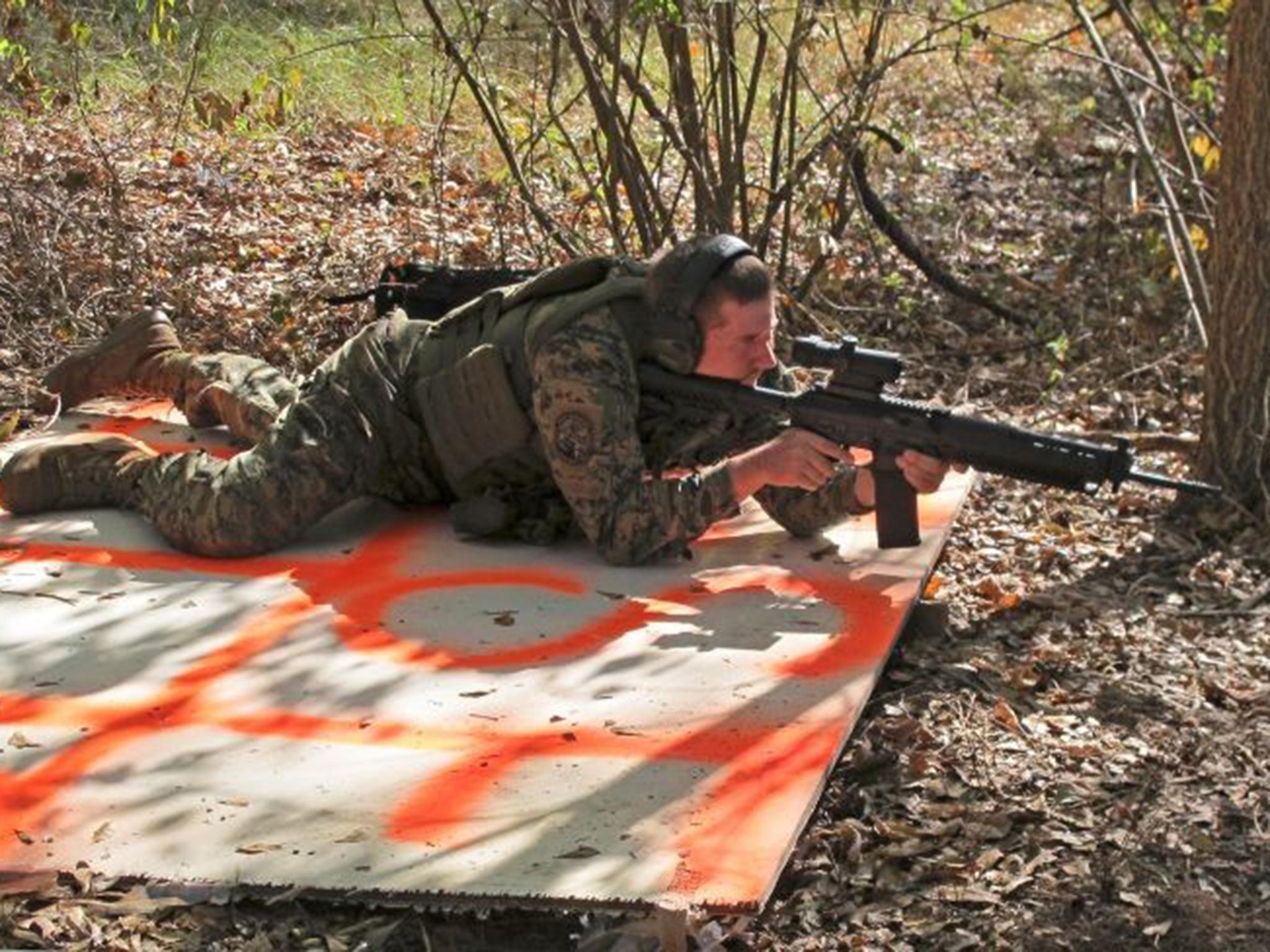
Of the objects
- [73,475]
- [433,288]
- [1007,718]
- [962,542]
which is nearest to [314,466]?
[73,475]

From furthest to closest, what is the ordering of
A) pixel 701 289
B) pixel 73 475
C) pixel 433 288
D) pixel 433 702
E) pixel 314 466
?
1. pixel 433 288
2. pixel 73 475
3. pixel 314 466
4. pixel 701 289
5. pixel 433 702

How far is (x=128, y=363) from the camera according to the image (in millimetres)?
7078

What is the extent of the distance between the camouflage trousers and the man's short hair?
2.88ft

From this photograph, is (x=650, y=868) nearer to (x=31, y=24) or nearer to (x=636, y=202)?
(x=636, y=202)

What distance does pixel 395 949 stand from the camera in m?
3.88

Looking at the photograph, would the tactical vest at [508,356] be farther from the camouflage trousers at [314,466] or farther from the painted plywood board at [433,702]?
the painted plywood board at [433,702]

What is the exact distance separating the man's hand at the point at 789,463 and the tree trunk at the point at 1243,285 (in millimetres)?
1275

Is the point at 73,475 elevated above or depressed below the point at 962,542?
above

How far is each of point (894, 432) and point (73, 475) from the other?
97.4 inches

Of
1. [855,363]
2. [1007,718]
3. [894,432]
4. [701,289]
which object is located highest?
[701,289]

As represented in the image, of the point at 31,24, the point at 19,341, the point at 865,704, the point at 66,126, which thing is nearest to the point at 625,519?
the point at 865,704

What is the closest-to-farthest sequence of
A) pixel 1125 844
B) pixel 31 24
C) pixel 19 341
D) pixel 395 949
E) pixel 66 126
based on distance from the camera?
1. pixel 395 949
2. pixel 1125 844
3. pixel 19 341
4. pixel 66 126
5. pixel 31 24

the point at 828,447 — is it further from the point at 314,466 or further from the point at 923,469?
the point at 314,466

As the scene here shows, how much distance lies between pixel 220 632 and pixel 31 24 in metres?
6.53
